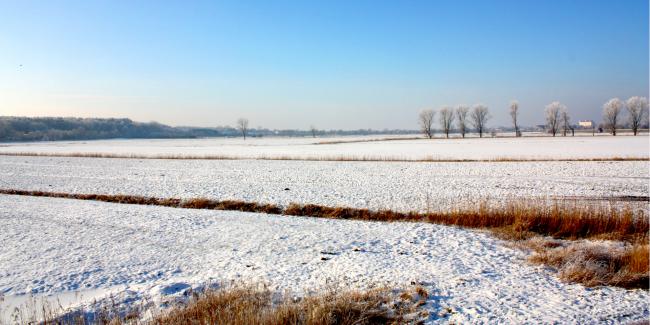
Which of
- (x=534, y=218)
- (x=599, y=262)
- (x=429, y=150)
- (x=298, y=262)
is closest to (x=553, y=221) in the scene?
(x=534, y=218)

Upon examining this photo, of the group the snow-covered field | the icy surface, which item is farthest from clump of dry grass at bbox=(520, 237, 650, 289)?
the snow-covered field

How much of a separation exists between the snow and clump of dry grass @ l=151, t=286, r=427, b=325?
54cm

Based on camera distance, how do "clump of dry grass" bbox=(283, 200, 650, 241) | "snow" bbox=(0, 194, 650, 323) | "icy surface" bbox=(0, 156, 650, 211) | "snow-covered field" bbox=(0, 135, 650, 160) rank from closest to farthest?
"snow" bbox=(0, 194, 650, 323), "clump of dry grass" bbox=(283, 200, 650, 241), "icy surface" bbox=(0, 156, 650, 211), "snow-covered field" bbox=(0, 135, 650, 160)

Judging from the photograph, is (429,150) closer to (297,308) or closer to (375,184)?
(375,184)

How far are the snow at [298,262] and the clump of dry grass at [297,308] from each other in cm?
54

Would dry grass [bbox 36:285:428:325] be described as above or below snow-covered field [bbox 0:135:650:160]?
below

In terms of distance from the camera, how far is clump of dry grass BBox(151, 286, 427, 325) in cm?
650

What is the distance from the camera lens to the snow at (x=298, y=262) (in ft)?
24.5

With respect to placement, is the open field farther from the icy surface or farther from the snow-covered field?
the snow-covered field

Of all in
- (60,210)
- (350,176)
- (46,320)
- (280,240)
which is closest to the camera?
(46,320)

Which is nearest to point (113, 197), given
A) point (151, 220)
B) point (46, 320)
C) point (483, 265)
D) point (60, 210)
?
point (60, 210)

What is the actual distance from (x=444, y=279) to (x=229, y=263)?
4.76 metres

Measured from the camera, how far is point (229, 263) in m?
9.93

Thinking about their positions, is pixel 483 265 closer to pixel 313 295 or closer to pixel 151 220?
pixel 313 295
